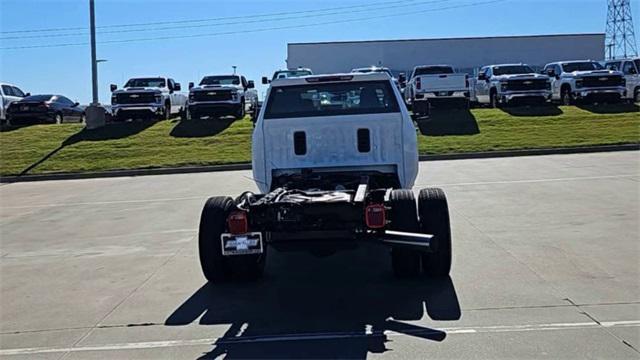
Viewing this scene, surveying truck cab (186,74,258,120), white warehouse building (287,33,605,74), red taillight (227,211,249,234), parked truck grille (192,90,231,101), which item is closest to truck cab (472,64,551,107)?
truck cab (186,74,258,120)

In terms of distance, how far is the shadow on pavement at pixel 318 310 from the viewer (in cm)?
523

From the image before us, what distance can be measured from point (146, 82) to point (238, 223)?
76.7 feet

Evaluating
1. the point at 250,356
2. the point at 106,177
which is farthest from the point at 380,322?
the point at 106,177

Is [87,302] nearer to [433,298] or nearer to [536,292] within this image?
[433,298]

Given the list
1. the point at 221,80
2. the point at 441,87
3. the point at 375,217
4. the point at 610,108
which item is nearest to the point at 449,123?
the point at 441,87

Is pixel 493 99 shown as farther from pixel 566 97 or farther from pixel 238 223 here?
pixel 238 223

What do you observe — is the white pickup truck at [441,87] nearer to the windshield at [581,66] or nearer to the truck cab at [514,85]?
the truck cab at [514,85]

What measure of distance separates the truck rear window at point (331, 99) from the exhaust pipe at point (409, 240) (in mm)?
2686

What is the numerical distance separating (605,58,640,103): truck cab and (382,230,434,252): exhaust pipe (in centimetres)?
2390

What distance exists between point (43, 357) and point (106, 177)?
50.2 feet

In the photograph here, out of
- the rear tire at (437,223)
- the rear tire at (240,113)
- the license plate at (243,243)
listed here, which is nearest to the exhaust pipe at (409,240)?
the rear tire at (437,223)

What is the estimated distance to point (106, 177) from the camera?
20.0 meters

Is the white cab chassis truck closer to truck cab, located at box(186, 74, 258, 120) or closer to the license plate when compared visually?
the license plate

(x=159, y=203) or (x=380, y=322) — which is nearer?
(x=380, y=322)
